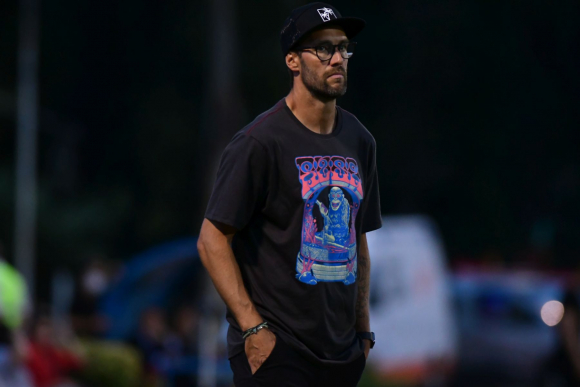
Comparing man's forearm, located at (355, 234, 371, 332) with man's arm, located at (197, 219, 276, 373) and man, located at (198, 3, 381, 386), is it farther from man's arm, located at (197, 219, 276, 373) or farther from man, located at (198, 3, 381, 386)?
man's arm, located at (197, 219, 276, 373)

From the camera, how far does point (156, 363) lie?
45.4 ft

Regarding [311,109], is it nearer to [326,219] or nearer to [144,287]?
[326,219]

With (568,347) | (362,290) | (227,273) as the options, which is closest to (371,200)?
(362,290)

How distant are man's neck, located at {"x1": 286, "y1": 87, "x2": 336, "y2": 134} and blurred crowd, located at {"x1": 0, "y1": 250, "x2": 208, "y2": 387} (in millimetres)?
5675

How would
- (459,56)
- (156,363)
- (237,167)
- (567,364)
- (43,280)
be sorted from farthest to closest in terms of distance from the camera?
(459,56) → (43,280) → (156,363) → (567,364) → (237,167)

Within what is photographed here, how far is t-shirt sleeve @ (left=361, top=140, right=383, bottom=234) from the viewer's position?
14.6ft

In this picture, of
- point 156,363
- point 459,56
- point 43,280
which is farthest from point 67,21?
point 156,363

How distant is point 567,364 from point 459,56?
2577 centimetres

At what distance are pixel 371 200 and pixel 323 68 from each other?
25.5 inches

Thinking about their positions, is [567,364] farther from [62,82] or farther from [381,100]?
[62,82]

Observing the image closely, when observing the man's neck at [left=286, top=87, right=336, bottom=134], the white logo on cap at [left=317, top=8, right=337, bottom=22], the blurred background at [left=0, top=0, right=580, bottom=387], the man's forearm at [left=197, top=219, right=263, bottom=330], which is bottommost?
the blurred background at [left=0, top=0, right=580, bottom=387]

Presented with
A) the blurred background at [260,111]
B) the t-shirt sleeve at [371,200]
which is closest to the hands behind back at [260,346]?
the t-shirt sleeve at [371,200]

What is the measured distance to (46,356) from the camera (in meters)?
10.9

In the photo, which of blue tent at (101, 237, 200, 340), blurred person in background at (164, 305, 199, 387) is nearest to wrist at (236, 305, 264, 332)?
blurred person in background at (164, 305, 199, 387)
